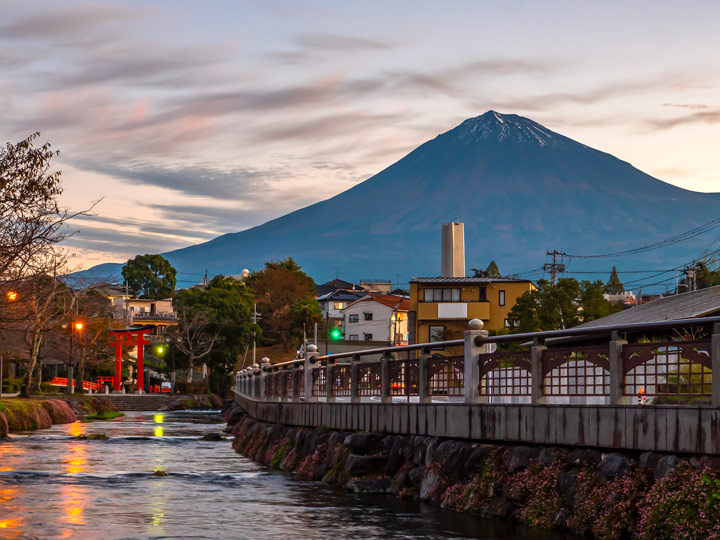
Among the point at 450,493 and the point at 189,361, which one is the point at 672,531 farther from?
the point at 189,361

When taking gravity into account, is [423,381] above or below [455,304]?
below

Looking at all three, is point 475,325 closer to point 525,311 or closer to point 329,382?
point 329,382

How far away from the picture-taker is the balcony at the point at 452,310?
309 ft

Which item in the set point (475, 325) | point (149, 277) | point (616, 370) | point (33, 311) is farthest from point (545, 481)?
point (149, 277)

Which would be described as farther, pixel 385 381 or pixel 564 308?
pixel 564 308

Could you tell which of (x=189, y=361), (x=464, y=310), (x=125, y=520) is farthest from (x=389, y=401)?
(x=189, y=361)

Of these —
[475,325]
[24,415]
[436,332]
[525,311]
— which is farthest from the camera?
[436,332]

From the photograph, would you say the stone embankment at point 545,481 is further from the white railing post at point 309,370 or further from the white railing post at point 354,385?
the white railing post at point 309,370

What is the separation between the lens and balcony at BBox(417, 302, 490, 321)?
94.1 meters

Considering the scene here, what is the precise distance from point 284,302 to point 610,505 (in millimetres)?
128187

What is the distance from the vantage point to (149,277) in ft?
577

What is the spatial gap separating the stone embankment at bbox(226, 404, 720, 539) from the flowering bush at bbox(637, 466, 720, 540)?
0.01m

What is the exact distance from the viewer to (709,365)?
12898mm

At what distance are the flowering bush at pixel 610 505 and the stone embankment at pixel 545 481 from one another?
0.04ft
